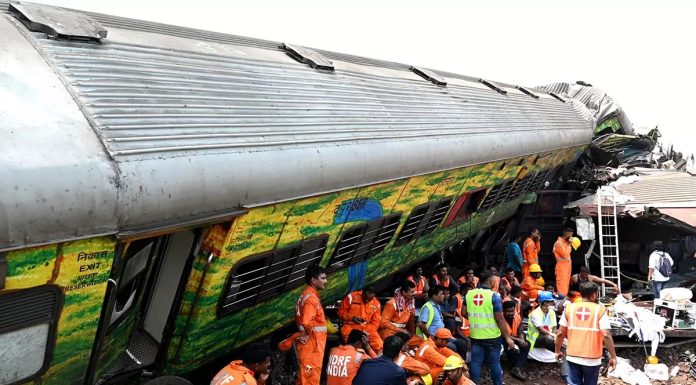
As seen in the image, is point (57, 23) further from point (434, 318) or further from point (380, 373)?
point (434, 318)

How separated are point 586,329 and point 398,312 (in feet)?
6.93

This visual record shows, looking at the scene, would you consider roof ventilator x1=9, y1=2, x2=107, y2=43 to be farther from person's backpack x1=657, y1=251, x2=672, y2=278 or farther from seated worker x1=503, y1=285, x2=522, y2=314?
person's backpack x1=657, y1=251, x2=672, y2=278

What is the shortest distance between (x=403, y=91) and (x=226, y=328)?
4.15m

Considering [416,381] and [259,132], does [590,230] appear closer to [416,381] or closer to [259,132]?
[416,381]

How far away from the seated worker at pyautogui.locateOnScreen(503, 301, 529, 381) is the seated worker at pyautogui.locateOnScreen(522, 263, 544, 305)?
78.8 inches

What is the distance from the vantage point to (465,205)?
28.6 ft

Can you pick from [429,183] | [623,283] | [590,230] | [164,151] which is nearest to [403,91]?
[429,183]

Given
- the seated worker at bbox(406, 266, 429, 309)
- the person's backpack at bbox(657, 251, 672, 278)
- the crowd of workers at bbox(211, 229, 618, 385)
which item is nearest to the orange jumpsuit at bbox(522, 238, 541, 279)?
the crowd of workers at bbox(211, 229, 618, 385)

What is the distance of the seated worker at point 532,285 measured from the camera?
381 inches

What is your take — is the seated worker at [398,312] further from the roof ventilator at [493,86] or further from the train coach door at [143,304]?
the roof ventilator at [493,86]

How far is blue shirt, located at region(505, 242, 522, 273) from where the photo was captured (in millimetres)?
10781

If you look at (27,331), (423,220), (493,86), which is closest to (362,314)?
(423,220)

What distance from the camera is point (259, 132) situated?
4379mm

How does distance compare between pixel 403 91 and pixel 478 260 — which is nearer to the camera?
pixel 403 91
